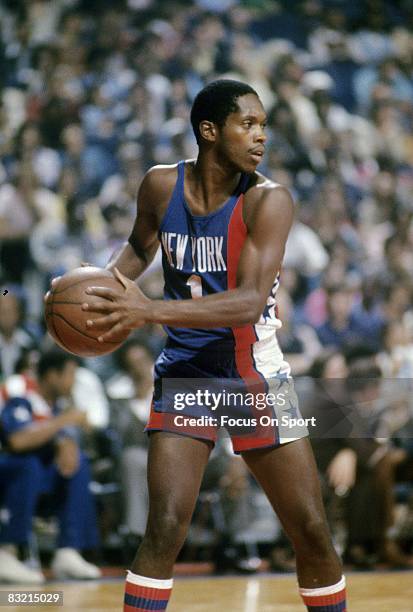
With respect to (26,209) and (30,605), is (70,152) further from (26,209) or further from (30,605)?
(30,605)

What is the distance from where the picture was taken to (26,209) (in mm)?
7426

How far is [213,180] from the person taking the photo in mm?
3340

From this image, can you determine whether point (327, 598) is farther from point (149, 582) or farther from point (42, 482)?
point (42, 482)

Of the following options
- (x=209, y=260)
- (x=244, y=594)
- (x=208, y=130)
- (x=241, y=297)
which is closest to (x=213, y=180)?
(x=208, y=130)

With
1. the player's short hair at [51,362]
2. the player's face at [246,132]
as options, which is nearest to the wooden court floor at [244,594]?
the player's short hair at [51,362]

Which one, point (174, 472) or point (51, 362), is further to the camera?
point (51, 362)

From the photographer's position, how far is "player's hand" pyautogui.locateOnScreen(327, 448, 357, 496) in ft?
21.1

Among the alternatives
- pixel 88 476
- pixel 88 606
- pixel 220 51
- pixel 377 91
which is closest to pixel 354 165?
pixel 377 91

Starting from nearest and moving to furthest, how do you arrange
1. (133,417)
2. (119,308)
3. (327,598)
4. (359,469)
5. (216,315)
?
(119,308) < (216,315) < (327,598) < (133,417) < (359,469)

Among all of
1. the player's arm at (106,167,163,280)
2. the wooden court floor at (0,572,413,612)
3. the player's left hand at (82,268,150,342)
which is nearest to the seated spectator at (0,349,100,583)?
the wooden court floor at (0,572,413,612)

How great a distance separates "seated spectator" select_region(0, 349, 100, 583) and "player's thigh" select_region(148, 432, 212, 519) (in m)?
2.99

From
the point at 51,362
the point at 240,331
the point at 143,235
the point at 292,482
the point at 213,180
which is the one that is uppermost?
the point at 213,180

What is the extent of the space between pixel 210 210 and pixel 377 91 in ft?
21.3

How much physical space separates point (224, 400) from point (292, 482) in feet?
1.09
